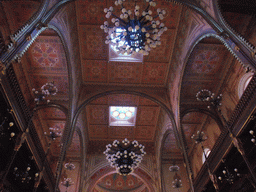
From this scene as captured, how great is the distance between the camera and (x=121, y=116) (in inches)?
590

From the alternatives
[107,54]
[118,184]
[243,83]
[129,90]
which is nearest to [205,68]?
[243,83]

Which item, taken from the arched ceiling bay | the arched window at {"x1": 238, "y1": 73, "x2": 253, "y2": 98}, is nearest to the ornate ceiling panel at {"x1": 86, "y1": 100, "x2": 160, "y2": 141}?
the arched ceiling bay

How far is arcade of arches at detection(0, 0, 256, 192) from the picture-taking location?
6.30 meters

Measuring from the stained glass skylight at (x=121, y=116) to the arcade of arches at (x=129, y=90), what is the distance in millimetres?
375

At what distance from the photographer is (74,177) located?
14.2 metres

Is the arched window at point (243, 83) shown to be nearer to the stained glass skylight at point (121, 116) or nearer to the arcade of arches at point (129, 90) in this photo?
the arcade of arches at point (129, 90)

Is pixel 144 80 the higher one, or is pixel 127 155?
pixel 144 80

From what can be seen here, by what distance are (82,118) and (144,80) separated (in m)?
4.82

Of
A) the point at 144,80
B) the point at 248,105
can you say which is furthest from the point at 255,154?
the point at 144,80

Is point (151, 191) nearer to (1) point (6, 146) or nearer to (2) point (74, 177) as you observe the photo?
(2) point (74, 177)

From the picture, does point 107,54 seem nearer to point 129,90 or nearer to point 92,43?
point 92,43

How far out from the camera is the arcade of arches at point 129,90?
6.30m

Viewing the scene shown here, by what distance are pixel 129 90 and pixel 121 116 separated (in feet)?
10.5

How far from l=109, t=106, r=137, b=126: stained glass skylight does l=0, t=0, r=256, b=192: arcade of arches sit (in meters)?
0.38
